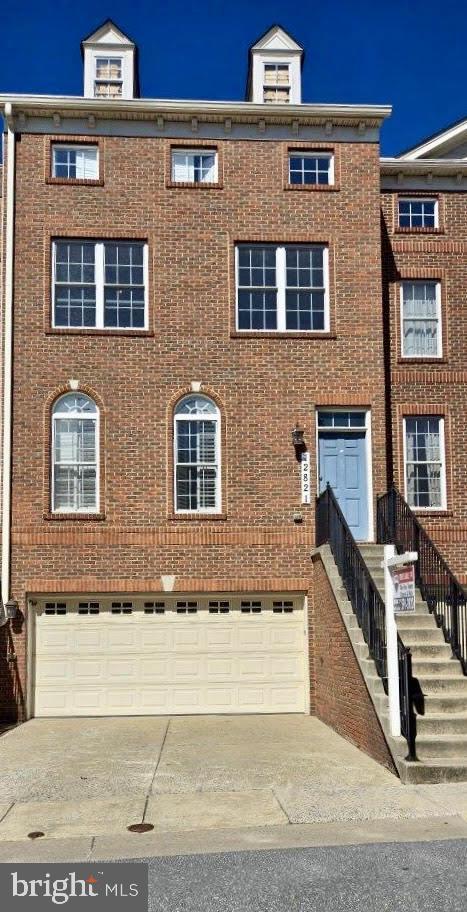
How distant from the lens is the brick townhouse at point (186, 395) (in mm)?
16375

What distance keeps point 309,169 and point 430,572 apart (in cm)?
782

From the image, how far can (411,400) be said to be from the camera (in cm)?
1817

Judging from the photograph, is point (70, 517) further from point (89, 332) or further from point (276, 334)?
point (276, 334)

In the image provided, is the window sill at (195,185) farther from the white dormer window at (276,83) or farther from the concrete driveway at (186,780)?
the concrete driveway at (186,780)

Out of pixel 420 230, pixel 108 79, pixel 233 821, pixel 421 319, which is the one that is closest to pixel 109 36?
pixel 108 79

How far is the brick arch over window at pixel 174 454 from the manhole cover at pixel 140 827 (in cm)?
798

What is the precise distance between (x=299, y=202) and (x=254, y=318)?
2.24 meters

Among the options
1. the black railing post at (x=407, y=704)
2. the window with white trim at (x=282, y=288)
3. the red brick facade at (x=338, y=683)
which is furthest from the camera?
the window with white trim at (x=282, y=288)

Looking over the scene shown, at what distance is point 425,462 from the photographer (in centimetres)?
1803

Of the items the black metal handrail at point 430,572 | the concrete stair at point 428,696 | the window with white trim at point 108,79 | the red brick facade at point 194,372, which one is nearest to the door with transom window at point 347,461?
the red brick facade at point 194,372

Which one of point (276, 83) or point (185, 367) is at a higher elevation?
point (276, 83)

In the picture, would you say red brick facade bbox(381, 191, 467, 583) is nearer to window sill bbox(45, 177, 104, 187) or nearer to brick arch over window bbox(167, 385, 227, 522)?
brick arch over window bbox(167, 385, 227, 522)

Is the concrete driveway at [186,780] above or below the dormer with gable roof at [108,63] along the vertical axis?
below

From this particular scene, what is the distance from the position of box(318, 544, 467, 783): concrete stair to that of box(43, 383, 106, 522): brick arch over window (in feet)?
14.1
